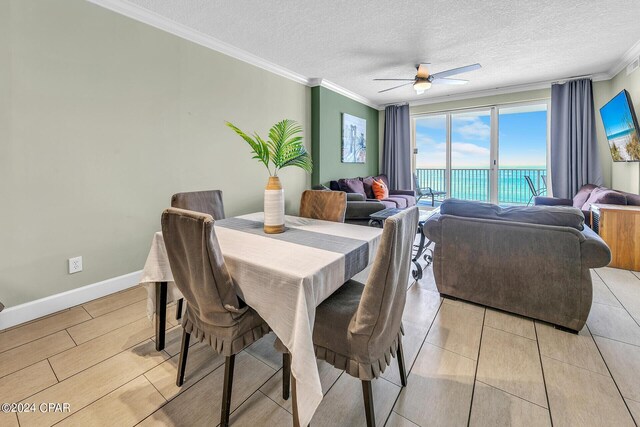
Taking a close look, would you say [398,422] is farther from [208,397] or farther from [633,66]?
[633,66]

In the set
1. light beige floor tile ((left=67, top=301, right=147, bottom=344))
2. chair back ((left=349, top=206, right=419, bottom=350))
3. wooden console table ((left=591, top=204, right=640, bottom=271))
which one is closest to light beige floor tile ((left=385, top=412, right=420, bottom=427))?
chair back ((left=349, top=206, right=419, bottom=350))

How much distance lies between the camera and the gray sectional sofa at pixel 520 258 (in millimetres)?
1782

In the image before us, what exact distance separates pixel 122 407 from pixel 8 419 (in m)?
0.46

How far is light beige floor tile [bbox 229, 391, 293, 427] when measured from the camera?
3.98 ft

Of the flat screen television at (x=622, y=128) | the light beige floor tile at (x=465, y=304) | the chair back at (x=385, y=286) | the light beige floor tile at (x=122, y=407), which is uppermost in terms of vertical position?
the flat screen television at (x=622, y=128)

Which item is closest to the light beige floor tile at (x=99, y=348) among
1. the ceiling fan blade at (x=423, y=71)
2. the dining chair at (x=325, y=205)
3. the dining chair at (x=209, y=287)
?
the dining chair at (x=209, y=287)

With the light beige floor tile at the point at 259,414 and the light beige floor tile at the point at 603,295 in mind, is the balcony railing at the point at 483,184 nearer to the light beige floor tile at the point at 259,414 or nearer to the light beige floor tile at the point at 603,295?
the light beige floor tile at the point at 603,295

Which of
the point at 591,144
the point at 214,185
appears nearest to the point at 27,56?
the point at 214,185

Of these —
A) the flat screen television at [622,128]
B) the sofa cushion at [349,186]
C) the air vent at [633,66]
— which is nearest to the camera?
the flat screen television at [622,128]

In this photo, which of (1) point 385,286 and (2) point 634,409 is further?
(2) point 634,409

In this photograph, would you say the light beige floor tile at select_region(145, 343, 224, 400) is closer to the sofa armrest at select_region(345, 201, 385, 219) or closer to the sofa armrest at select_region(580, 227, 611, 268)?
the sofa armrest at select_region(580, 227, 611, 268)

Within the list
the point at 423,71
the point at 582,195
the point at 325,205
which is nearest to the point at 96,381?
the point at 325,205

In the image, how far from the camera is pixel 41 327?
1.94 m

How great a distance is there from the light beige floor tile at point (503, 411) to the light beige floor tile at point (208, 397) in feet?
3.31
